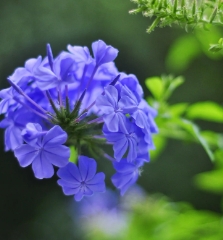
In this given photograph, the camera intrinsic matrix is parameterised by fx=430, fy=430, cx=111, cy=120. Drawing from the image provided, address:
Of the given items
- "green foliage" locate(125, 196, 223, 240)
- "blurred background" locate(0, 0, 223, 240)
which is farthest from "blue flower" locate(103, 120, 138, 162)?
"blurred background" locate(0, 0, 223, 240)

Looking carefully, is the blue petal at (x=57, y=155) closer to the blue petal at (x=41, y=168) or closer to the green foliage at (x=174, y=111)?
the blue petal at (x=41, y=168)

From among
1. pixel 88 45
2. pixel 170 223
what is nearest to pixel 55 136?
pixel 170 223

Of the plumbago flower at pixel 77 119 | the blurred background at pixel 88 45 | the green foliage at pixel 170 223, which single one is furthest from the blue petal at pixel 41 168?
the blurred background at pixel 88 45

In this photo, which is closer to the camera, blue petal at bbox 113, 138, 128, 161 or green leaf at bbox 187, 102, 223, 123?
blue petal at bbox 113, 138, 128, 161

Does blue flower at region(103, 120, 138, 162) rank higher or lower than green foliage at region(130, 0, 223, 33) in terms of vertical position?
lower

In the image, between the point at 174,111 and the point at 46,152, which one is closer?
the point at 46,152

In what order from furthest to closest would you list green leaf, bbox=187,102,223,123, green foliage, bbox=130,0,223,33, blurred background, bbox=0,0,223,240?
blurred background, bbox=0,0,223,240 → green leaf, bbox=187,102,223,123 → green foliage, bbox=130,0,223,33

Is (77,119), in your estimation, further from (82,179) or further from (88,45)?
(88,45)

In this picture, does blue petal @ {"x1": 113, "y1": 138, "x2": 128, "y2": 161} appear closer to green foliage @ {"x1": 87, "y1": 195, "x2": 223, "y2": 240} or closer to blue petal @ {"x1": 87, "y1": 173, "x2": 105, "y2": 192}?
blue petal @ {"x1": 87, "y1": 173, "x2": 105, "y2": 192}
